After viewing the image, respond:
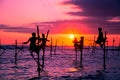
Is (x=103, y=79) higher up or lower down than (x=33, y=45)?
lower down

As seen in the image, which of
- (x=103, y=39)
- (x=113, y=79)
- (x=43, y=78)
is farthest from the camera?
(x=103, y=39)

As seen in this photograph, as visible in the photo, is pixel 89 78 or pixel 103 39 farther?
pixel 103 39

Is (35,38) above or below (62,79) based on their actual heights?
above

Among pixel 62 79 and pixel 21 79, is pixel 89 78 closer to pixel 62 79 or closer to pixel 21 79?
pixel 62 79

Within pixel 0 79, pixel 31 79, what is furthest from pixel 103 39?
pixel 0 79

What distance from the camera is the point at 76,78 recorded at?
24234 millimetres

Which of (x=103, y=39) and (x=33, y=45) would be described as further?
(x=103, y=39)

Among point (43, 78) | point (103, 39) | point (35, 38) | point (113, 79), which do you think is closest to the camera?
point (113, 79)

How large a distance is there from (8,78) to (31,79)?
2.05m

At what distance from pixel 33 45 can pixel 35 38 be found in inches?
27.5

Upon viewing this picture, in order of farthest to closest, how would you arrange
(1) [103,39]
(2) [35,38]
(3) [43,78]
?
(1) [103,39] < (2) [35,38] < (3) [43,78]

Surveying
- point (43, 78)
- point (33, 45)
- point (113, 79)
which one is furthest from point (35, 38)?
point (113, 79)

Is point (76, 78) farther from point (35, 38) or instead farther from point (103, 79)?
point (35, 38)

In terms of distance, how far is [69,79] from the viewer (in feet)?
78.1
